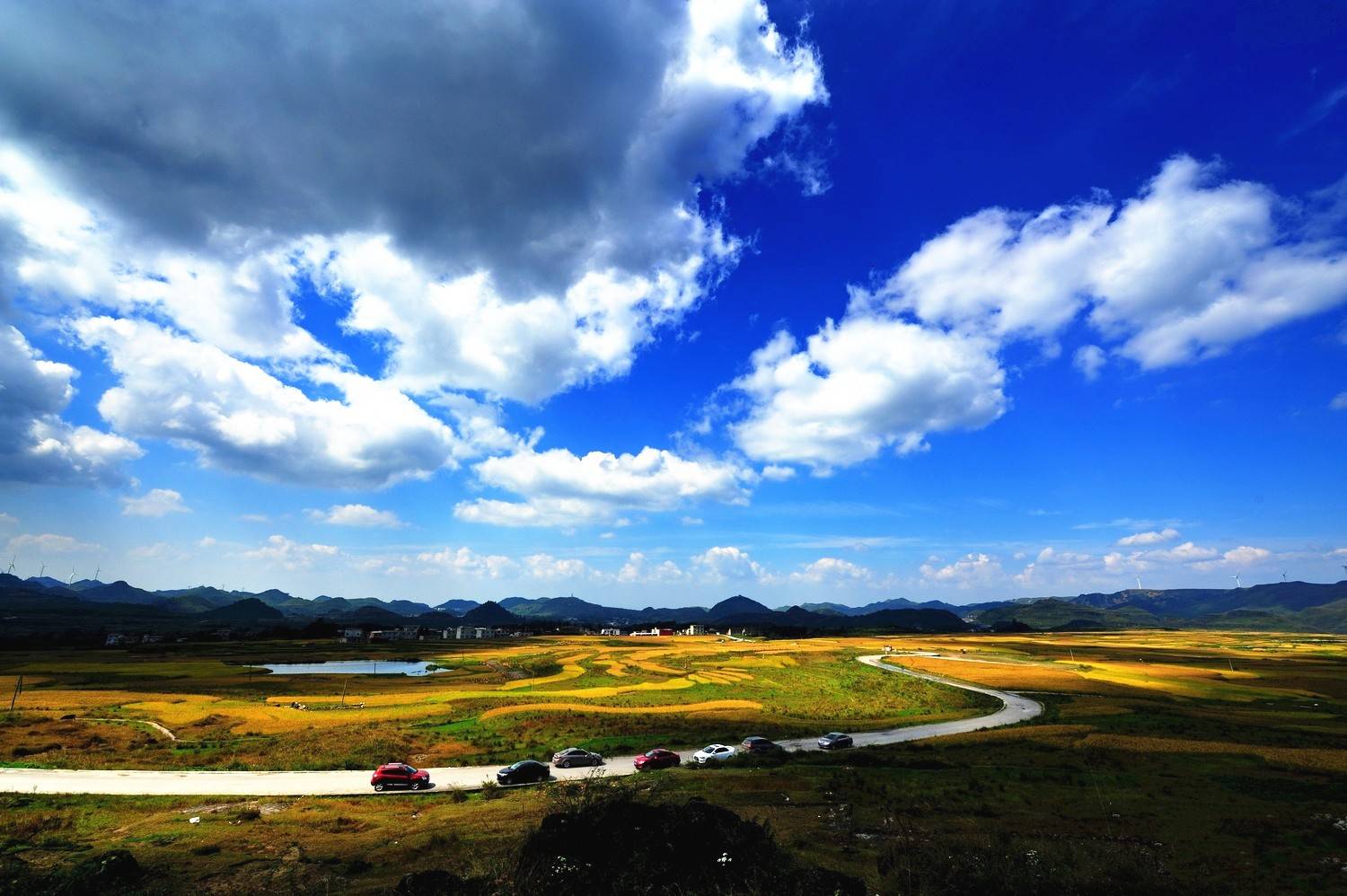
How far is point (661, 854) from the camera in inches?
648

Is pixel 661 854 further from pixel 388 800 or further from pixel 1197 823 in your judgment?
pixel 1197 823

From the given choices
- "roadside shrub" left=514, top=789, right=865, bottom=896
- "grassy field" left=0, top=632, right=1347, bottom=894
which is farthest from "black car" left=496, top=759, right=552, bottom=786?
"roadside shrub" left=514, top=789, right=865, bottom=896

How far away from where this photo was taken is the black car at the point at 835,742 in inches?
1801

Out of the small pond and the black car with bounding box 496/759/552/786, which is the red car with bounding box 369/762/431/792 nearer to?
the black car with bounding box 496/759/552/786

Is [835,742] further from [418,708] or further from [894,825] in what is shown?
[418,708]

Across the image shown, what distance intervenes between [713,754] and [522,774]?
1304 centimetres

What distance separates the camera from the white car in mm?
41156

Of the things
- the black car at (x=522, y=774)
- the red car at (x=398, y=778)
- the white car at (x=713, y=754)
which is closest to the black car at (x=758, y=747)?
the white car at (x=713, y=754)

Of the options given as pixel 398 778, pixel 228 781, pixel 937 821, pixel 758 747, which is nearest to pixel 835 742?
pixel 758 747

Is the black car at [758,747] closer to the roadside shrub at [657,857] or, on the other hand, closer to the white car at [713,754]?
the white car at [713,754]

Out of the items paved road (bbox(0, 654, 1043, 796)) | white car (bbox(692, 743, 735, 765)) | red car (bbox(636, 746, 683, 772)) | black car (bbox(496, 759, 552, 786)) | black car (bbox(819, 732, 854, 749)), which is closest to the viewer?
paved road (bbox(0, 654, 1043, 796))

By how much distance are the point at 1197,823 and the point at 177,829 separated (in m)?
45.5

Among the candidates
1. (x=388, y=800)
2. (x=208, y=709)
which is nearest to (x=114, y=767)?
(x=388, y=800)

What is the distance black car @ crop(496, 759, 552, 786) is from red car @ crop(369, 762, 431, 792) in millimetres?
4298
